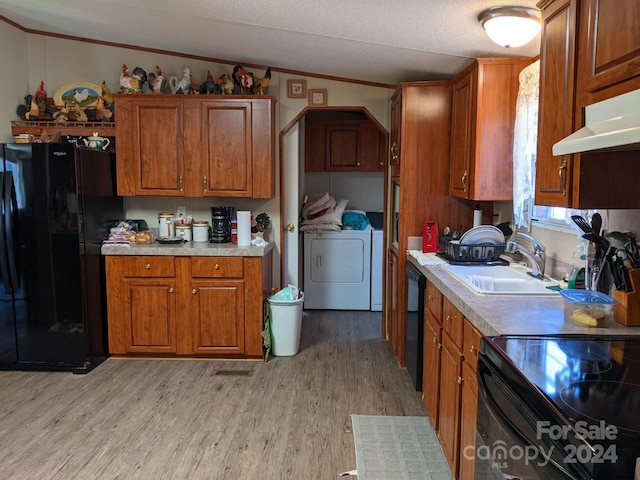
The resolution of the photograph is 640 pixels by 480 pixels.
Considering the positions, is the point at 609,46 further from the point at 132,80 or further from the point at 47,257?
the point at 47,257

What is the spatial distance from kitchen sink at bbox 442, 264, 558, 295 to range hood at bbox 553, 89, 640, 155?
839 millimetres

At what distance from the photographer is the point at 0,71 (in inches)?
145

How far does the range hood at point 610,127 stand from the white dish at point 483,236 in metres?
1.36

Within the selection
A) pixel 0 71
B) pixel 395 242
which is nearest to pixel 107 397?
pixel 395 242

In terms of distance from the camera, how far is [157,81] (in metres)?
3.80

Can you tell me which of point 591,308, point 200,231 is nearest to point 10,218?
point 200,231

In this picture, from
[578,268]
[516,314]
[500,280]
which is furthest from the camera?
[500,280]

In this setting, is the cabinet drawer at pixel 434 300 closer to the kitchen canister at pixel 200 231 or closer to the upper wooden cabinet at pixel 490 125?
the upper wooden cabinet at pixel 490 125

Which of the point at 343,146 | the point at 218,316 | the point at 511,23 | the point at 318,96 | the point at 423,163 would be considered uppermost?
the point at 318,96

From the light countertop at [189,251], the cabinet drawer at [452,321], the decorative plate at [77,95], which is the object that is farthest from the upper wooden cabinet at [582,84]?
the decorative plate at [77,95]

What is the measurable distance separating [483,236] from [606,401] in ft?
6.13

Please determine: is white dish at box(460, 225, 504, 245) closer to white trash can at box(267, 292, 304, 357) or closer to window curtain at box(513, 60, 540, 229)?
window curtain at box(513, 60, 540, 229)

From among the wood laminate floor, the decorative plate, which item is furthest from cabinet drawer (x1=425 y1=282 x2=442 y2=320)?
the decorative plate

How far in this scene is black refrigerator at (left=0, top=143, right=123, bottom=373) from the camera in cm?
333
